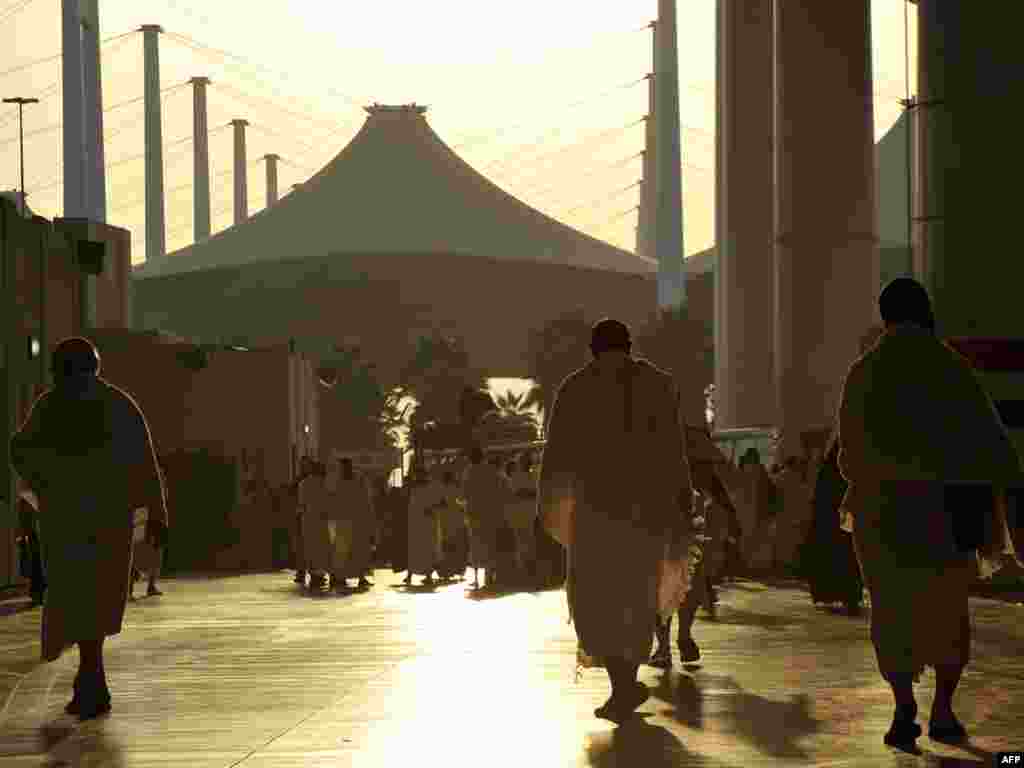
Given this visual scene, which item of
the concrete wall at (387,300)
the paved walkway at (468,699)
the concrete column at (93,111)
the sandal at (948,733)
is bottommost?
the paved walkway at (468,699)

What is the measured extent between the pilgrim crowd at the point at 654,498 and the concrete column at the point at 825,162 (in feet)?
71.0

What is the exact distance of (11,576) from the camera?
29.8m

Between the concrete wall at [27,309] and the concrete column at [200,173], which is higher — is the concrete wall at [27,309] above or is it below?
below

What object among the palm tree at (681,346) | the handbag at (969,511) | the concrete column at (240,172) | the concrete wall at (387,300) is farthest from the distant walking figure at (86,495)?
the concrete column at (240,172)

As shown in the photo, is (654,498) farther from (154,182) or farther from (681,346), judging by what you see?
(154,182)

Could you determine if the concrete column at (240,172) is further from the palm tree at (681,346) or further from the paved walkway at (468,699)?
the paved walkway at (468,699)

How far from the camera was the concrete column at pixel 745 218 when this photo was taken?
155ft

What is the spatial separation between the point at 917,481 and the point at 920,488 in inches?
1.1

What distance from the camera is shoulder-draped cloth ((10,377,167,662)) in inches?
445

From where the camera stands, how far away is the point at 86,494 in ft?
37.7

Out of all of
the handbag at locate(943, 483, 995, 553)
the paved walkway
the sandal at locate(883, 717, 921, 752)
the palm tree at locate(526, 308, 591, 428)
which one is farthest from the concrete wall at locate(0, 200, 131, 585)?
the palm tree at locate(526, 308, 591, 428)

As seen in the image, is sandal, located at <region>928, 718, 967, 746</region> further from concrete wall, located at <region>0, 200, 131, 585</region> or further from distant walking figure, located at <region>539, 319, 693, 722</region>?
concrete wall, located at <region>0, 200, 131, 585</region>

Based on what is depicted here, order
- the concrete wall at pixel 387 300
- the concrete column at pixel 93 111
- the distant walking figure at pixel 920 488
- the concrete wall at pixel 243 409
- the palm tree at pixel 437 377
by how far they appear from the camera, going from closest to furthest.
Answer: the distant walking figure at pixel 920 488, the concrete wall at pixel 243 409, the concrete column at pixel 93 111, the palm tree at pixel 437 377, the concrete wall at pixel 387 300

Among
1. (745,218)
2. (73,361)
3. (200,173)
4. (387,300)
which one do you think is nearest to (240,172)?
(200,173)
